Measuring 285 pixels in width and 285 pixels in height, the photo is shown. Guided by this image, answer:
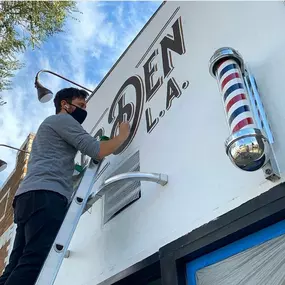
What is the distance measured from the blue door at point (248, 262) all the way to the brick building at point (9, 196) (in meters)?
5.11

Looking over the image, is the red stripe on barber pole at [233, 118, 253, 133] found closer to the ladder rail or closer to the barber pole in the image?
the barber pole

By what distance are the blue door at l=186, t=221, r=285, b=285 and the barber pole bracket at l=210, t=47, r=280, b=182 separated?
0.25 meters

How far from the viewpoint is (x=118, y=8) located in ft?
14.0

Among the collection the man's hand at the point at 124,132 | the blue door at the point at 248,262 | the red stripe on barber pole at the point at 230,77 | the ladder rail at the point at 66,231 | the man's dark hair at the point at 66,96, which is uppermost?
the man's dark hair at the point at 66,96

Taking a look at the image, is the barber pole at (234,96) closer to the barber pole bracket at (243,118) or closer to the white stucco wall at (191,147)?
the barber pole bracket at (243,118)

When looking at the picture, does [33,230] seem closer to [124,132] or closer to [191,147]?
[124,132]

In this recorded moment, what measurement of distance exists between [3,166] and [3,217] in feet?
6.12

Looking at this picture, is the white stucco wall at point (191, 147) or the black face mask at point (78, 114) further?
the black face mask at point (78, 114)

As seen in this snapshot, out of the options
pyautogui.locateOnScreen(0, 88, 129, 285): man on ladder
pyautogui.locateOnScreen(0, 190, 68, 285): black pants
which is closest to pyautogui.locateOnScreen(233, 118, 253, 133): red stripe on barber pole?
pyautogui.locateOnScreen(0, 88, 129, 285): man on ladder

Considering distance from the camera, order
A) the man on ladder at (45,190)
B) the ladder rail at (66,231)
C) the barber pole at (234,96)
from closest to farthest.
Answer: the barber pole at (234,96) → the ladder rail at (66,231) → the man on ladder at (45,190)

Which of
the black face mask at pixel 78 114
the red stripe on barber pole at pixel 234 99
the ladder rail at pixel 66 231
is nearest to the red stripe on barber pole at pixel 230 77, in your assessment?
the red stripe on barber pole at pixel 234 99

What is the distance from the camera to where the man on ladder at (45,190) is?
233cm

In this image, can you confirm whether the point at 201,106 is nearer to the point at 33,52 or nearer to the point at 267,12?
the point at 267,12

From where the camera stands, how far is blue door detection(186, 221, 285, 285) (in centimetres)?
170
